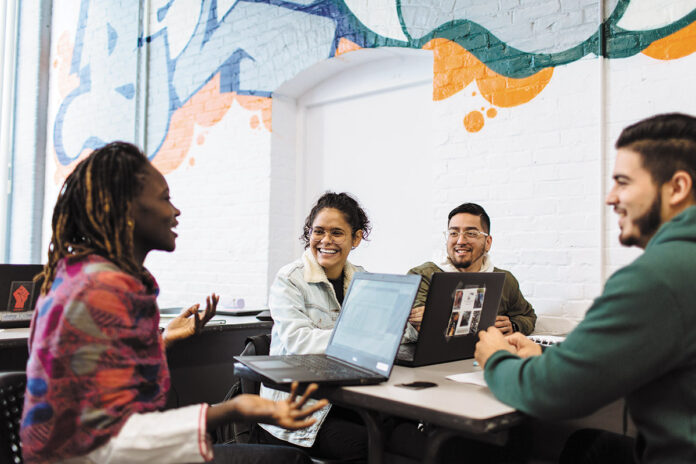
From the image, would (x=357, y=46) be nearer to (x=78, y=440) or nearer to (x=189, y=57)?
(x=189, y=57)

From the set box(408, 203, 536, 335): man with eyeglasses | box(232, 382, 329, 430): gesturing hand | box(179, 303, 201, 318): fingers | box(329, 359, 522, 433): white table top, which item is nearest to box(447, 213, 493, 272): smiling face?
box(408, 203, 536, 335): man with eyeglasses

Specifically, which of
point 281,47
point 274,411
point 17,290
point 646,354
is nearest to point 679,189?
point 646,354

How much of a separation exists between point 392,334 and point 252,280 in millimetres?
2808

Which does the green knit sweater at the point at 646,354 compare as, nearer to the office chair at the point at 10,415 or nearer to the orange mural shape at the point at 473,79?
the office chair at the point at 10,415

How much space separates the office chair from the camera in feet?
3.74

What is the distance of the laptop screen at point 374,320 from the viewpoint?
1.46 m

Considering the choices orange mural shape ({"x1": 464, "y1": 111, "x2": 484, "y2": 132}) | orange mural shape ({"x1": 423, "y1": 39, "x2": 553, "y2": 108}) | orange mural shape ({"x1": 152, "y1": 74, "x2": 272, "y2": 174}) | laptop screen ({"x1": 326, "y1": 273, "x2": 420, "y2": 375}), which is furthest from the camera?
orange mural shape ({"x1": 152, "y1": 74, "x2": 272, "y2": 174})

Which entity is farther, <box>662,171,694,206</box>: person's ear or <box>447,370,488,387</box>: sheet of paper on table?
<box>447,370,488,387</box>: sheet of paper on table

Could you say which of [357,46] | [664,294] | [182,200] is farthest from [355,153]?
[664,294]

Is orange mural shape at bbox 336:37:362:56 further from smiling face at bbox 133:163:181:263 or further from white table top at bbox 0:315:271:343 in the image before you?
smiling face at bbox 133:163:181:263

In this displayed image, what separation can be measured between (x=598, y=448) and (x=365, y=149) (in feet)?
8.64

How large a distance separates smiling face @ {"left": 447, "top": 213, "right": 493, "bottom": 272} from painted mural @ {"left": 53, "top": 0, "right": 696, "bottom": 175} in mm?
573

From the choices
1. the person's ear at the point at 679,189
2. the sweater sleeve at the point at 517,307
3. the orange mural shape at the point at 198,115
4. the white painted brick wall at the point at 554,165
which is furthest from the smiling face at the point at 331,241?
the orange mural shape at the point at 198,115

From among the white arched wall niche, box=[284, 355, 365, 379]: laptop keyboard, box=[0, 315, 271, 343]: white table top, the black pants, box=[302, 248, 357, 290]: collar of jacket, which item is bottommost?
the black pants
